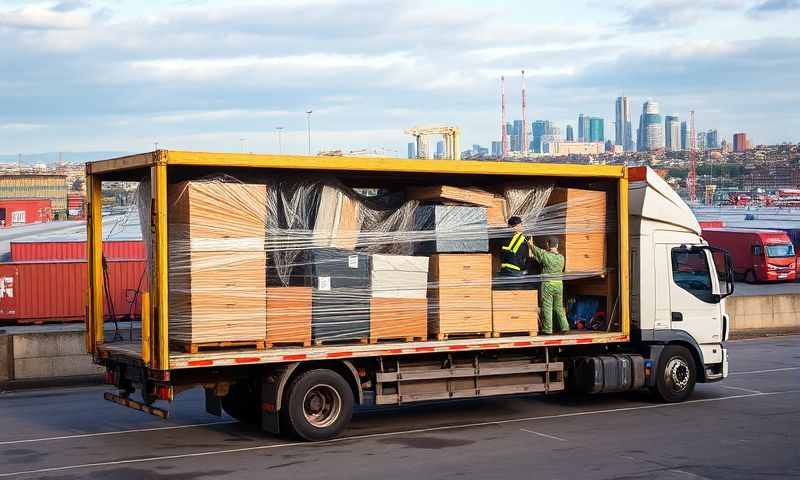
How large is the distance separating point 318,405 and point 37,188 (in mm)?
105614

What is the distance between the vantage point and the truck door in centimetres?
1389

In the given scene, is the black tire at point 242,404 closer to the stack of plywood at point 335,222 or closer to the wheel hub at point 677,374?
the stack of plywood at point 335,222

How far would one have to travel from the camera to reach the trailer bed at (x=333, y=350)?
1030 cm

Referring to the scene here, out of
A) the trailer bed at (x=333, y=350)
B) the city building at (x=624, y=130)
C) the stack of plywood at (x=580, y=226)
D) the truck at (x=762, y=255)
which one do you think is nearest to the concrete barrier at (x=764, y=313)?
the stack of plywood at (x=580, y=226)

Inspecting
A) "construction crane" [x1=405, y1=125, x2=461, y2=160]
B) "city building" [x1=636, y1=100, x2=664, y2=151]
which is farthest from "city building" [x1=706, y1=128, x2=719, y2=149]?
"construction crane" [x1=405, y1=125, x2=461, y2=160]

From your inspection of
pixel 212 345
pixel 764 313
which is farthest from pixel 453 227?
pixel 764 313

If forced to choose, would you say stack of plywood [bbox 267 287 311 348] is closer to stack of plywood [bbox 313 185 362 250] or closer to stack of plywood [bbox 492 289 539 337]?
stack of plywood [bbox 313 185 362 250]

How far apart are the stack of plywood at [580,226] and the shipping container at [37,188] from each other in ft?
314

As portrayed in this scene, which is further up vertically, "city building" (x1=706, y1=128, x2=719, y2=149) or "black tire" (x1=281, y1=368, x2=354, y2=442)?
"city building" (x1=706, y1=128, x2=719, y2=149)

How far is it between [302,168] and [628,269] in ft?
16.9

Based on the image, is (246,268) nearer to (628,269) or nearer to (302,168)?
(302,168)

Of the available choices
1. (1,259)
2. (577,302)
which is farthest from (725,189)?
(577,302)

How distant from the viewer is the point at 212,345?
10516 mm

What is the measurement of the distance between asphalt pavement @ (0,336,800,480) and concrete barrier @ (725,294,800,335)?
1051 centimetres
